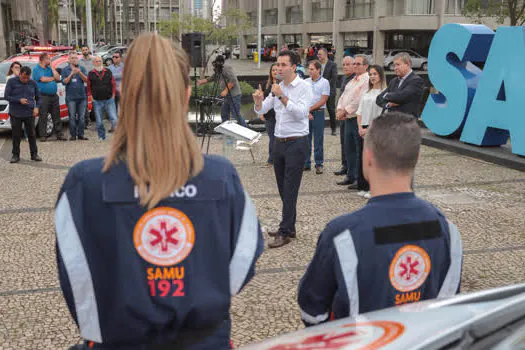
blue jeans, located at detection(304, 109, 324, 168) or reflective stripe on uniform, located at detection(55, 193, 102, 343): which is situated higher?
reflective stripe on uniform, located at detection(55, 193, 102, 343)

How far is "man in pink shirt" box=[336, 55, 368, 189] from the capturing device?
8422 mm

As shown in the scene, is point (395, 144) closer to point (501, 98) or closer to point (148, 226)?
point (148, 226)

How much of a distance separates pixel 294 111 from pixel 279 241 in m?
1.31

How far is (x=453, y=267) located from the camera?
2.32m

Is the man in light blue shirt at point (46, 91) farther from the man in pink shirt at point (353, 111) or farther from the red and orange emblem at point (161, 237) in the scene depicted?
the red and orange emblem at point (161, 237)

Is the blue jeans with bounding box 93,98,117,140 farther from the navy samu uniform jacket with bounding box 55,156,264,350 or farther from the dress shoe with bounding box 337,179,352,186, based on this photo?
the navy samu uniform jacket with bounding box 55,156,264,350

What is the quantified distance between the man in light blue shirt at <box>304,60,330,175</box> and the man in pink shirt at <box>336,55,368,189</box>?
0.75 meters

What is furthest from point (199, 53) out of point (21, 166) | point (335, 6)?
point (335, 6)

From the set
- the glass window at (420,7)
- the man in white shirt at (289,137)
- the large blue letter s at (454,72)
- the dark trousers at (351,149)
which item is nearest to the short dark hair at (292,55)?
the man in white shirt at (289,137)

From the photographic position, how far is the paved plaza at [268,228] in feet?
14.4

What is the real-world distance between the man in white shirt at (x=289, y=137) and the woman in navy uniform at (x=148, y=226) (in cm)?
391

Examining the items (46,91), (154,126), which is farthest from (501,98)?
(154,126)

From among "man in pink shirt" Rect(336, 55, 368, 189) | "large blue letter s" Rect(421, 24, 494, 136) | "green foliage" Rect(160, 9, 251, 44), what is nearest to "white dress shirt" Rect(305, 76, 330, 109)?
"man in pink shirt" Rect(336, 55, 368, 189)

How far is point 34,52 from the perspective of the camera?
16.3m
